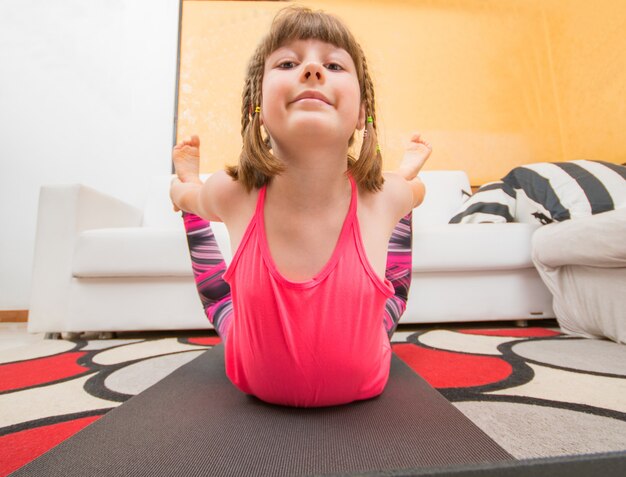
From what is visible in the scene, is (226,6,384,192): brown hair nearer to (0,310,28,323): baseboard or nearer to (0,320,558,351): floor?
(0,320,558,351): floor

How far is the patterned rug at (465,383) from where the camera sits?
55cm

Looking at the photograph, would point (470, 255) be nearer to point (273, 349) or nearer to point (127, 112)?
point (273, 349)

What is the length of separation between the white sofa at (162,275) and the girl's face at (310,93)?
101cm

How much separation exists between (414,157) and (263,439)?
2.15 feet

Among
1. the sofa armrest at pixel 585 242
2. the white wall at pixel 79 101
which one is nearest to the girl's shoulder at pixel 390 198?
the sofa armrest at pixel 585 242

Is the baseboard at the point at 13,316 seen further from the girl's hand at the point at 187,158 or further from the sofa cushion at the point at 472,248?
the sofa cushion at the point at 472,248

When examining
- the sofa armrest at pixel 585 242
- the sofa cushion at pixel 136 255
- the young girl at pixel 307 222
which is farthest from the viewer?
the sofa cushion at pixel 136 255

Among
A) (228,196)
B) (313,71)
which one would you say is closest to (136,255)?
(228,196)

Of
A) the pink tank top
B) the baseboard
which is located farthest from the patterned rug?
the baseboard

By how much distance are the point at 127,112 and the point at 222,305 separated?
204 cm

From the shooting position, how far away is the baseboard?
2143mm

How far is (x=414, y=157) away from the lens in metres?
0.88

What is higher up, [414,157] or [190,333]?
[414,157]

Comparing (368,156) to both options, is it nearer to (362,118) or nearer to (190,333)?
(362,118)
